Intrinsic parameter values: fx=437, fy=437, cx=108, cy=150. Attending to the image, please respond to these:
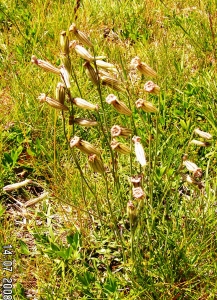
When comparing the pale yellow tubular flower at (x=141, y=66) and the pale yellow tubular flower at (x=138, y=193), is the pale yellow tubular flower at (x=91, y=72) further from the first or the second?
the pale yellow tubular flower at (x=138, y=193)

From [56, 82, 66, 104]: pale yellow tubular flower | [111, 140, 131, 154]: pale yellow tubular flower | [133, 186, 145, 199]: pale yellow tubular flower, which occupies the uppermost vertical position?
[56, 82, 66, 104]: pale yellow tubular flower

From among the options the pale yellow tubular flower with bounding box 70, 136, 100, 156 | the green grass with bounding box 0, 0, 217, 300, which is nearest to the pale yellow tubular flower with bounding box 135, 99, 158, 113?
the green grass with bounding box 0, 0, 217, 300

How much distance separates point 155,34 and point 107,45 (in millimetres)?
363

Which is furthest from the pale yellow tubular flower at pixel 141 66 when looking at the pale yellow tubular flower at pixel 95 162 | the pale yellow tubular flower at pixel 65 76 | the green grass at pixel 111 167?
the pale yellow tubular flower at pixel 95 162

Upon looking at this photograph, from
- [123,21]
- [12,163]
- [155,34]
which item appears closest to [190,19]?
[155,34]

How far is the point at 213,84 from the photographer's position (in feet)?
7.23

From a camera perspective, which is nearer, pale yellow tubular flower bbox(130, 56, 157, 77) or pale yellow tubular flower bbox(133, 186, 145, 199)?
pale yellow tubular flower bbox(133, 186, 145, 199)

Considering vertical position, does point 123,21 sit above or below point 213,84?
above

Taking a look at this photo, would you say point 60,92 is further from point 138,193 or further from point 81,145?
point 138,193

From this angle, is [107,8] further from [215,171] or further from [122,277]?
[122,277]

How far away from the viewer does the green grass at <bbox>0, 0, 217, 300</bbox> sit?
4.83 ft

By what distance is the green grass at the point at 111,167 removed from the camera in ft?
4.83

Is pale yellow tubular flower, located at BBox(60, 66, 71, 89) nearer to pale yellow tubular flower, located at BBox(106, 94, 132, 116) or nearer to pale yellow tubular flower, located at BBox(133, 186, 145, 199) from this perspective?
pale yellow tubular flower, located at BBox(106, 94, 132, 116)

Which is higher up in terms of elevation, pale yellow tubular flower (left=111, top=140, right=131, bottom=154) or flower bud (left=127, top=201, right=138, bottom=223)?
pale yellow tubular flower (left=111, top=140, right=131, bottom=154)
